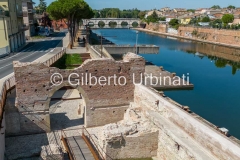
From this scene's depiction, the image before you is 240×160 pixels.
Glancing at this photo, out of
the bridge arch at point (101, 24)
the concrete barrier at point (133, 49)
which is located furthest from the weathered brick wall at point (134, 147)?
the bridge arch at point (101, 24)

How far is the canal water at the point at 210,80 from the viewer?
59.8 ft

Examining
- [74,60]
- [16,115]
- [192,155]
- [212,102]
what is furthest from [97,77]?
[74,60]

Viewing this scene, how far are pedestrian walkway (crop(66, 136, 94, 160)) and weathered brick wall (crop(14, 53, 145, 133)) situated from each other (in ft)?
6.28

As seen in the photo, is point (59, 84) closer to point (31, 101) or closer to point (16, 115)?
point (31, 101)

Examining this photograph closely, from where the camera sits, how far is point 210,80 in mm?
28219

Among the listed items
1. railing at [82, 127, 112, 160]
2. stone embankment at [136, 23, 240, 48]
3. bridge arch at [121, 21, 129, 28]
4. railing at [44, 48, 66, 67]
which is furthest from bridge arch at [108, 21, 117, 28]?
railing at [82, 127, 112, 160]

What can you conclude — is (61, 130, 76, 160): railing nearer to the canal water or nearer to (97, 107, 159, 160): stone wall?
(97, 107, 159, 160): stone wall

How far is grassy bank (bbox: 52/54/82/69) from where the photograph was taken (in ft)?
85.7

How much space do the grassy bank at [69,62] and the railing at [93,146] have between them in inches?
516

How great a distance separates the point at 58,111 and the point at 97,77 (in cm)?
445

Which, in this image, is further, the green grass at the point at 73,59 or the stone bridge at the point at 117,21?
the stone bridge at the point at 117,21

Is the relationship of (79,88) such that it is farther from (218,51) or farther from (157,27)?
(157,27)

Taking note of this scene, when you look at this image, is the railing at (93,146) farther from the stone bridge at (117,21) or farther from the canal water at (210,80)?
the stone bridge at (117,21)

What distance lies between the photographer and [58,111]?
647 inches
